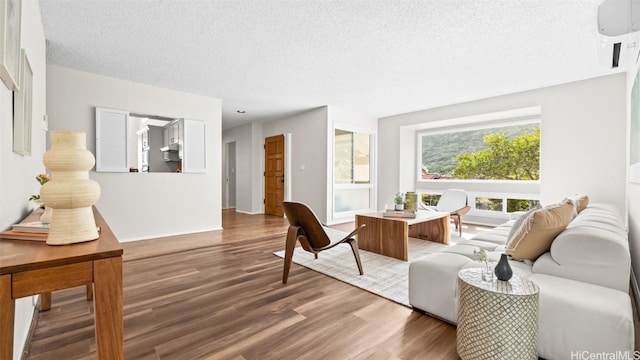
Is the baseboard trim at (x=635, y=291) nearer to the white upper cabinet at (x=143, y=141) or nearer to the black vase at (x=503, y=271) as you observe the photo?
the black vase at (x=503, y=271)

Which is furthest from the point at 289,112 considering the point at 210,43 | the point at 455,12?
the point at 455,12

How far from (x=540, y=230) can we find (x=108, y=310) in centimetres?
218

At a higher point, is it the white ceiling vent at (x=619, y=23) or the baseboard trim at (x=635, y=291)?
the white ceiling vent at (x=619, y=23)

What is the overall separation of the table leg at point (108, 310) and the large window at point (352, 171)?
5.04m

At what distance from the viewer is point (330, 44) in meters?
2.97

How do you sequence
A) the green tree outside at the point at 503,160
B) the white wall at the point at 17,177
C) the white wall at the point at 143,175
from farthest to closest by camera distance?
the green tree outside at the point at 503,160 < the white wall at the point at 143,175 < the white wall at the point at 17,177

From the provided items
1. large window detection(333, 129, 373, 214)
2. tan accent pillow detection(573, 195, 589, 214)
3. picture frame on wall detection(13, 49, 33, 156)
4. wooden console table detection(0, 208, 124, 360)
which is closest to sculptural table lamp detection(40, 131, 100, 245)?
wooden console table detection(0, 208, 124, 360)

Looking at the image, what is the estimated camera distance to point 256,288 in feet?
8.06

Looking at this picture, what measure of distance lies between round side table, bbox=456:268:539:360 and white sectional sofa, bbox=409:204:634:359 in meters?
0.14

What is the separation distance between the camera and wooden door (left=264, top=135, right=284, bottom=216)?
6.82 metres

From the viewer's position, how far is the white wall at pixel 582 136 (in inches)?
147

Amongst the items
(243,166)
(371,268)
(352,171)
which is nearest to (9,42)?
(371,268)

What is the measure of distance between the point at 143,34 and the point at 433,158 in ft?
19.2

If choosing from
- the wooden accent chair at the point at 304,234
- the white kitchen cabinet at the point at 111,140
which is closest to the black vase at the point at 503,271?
the wooden accent chair at the point at 304,234
